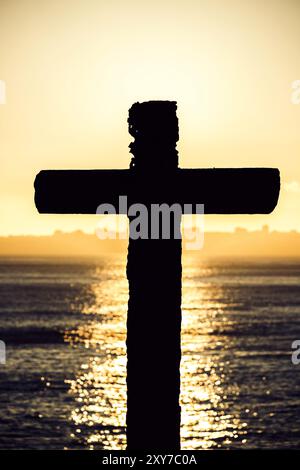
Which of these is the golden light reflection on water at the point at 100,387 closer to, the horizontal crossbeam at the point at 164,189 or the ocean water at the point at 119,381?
the ocean water at the point at 119,381

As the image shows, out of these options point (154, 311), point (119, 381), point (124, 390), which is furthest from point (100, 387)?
point (154, 311)

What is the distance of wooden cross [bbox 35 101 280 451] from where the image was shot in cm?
336

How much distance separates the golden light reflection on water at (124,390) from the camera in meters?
50.2

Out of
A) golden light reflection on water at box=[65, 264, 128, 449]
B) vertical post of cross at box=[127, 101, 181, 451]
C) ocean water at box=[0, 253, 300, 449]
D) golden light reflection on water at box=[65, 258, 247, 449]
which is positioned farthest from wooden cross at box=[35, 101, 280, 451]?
golden light reflection on water at box=[65, 264, 128, 449]

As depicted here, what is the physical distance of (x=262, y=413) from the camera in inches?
2235

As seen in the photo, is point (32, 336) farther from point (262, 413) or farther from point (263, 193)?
point (263, 193)

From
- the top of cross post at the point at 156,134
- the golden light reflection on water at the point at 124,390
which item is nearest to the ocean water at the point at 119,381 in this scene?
the golden light reflection on water at the point at 124,390

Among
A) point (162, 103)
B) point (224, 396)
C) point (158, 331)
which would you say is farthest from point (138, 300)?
point (224, 396)

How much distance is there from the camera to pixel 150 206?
3.45 metres

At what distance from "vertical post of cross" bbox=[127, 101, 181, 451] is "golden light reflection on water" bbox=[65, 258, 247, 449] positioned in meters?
45.2

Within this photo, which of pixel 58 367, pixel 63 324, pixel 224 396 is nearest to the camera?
pixel 224 396

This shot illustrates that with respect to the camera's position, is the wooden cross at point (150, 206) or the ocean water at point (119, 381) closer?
the wooden cross at point (150, 206)

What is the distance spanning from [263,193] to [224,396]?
200 feet

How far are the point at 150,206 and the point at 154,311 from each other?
1.70 feet
